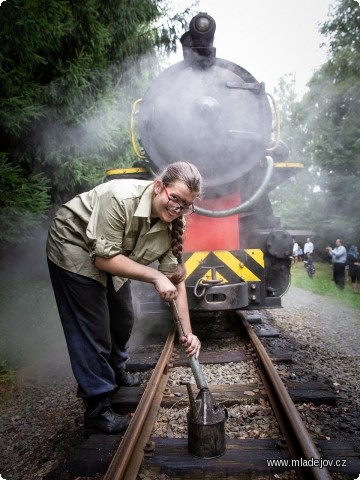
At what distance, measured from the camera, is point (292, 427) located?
7.07 ft

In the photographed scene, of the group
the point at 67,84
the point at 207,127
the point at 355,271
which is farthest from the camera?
the point at 355,271

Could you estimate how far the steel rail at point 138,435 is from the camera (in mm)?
1863

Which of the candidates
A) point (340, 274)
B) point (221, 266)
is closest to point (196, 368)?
point (221, 266)

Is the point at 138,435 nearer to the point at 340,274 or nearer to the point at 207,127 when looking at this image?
the point at 207,127

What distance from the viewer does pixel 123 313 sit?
114 inches

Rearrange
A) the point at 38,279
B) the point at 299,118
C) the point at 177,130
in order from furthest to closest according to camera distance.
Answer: the point at 299,118, the point at 38,279, the point at 177,130

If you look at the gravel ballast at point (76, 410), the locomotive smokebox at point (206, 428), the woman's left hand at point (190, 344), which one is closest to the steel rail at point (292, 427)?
the gravel ballast at point (76, 410)

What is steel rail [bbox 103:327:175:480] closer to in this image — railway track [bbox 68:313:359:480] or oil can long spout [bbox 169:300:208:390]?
railway track [bbox 68:313:359:480]

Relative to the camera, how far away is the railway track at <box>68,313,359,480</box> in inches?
75.4

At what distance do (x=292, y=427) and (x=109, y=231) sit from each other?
147 cm

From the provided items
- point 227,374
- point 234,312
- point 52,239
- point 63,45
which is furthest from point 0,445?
point 63,45

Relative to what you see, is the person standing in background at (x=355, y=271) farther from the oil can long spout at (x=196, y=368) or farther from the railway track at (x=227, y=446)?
the oil can long spout at (x=196, y=368)

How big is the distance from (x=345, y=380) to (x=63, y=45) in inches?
198

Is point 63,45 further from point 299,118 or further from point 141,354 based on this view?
point 299,118
